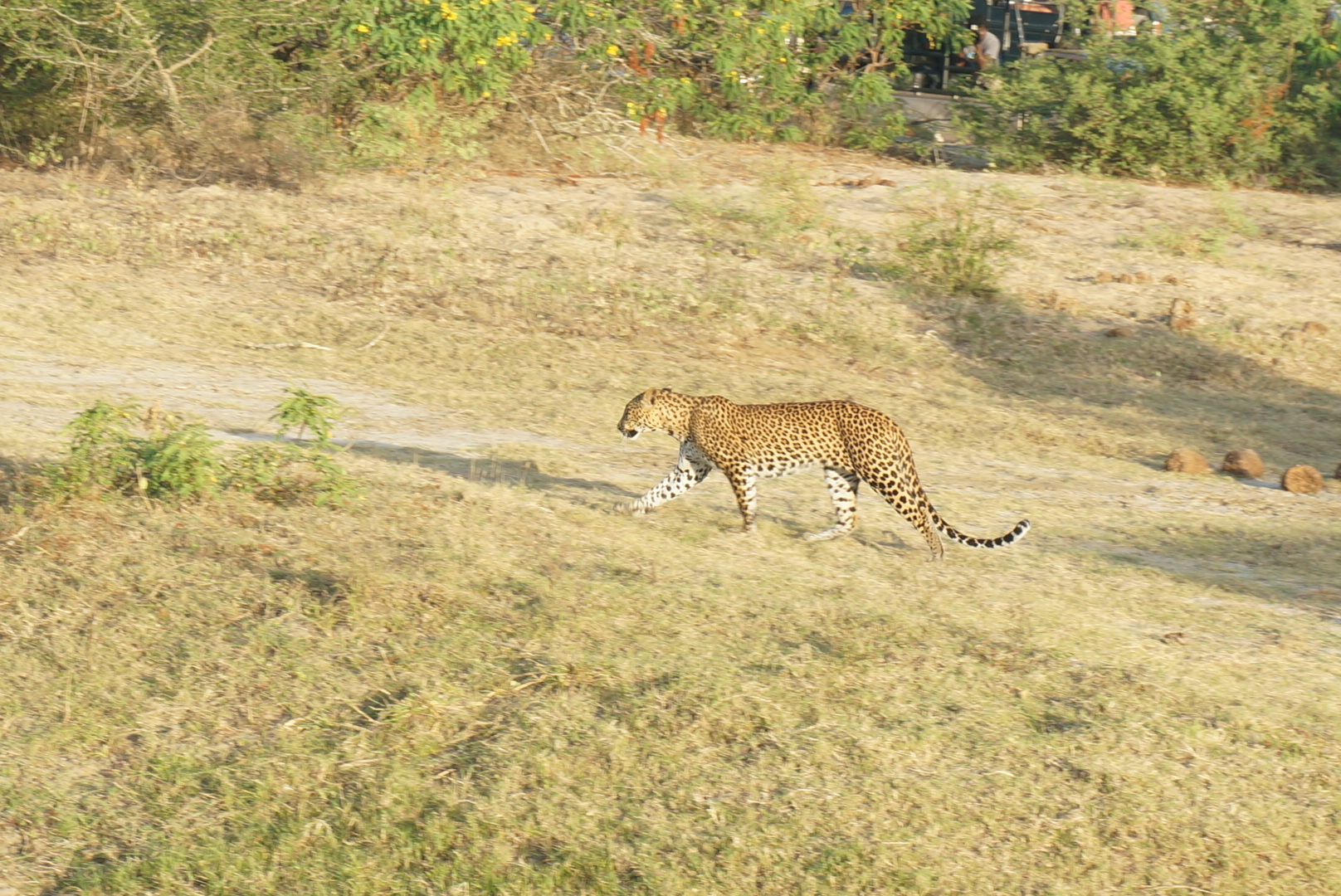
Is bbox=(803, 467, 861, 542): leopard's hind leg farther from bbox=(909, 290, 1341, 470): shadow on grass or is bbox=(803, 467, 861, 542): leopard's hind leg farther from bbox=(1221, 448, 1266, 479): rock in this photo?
bbox=(909, 290, 1341, 470): shadow on grass

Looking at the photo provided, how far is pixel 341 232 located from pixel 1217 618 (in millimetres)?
8283

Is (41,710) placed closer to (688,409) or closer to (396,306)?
(688,409)

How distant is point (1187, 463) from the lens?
10.1m

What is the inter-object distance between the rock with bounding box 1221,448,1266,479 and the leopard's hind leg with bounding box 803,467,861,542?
3.30 metres

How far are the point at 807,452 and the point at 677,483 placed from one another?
67 centimetres

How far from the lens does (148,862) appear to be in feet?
15.9

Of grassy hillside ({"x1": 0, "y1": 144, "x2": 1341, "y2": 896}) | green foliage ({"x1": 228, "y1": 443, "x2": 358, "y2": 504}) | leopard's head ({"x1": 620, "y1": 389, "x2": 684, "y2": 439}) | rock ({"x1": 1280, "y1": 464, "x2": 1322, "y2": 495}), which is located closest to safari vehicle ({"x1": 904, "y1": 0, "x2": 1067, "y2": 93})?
grassy hillside ({"x1": 0, "y1": 144, "x2": 1341, "y2": 896})

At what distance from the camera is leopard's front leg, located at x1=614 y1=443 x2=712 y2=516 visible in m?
8.02

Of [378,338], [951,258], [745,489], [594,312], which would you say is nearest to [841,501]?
[745,489]

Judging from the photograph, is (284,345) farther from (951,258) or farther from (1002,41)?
(1002,41)

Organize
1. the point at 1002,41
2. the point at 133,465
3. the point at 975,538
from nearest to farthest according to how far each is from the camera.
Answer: the point at 133,465 → the point at 975,538 → the point at 1002,41

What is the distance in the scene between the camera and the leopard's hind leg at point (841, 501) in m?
8.00

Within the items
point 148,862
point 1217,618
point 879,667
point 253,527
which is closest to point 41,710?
point 148,862

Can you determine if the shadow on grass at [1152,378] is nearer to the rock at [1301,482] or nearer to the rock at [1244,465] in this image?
the rock at [1244,465]
